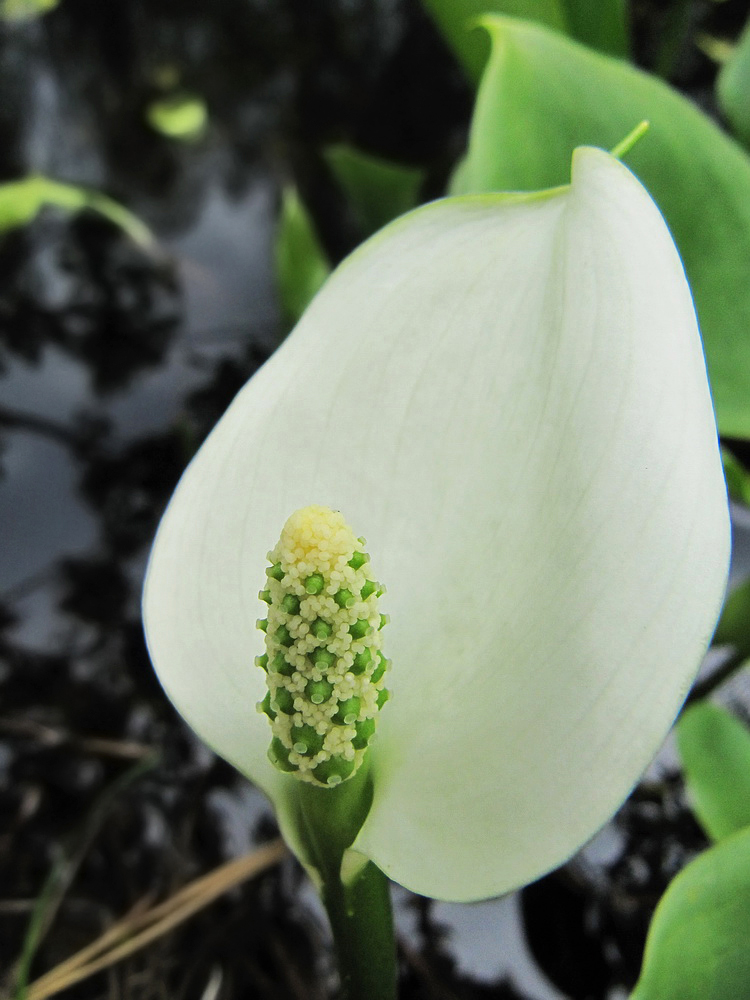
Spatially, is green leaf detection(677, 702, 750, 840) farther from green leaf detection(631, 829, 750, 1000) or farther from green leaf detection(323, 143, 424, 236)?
green leaf detection(323, 143, 424, 236)

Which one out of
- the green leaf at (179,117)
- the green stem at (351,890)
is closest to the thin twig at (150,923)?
the green stem at (351,890)

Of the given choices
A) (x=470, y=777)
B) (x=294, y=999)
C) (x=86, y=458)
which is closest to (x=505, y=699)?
(x=470, y=777)

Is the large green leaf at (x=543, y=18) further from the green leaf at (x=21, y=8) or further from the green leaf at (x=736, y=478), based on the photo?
the green leaf at (x=21, y=8)

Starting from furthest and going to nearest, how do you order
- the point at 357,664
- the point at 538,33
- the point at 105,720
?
the point at 105,720 → the point at 538,33 → the point at 357,664

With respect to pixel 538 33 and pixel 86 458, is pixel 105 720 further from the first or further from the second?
pixel 538 33

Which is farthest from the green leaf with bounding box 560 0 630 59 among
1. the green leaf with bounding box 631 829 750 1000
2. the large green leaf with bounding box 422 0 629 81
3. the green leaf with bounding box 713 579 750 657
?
the green leaf with bounding box 631 829 750 1000

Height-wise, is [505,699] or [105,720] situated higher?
[505,699]

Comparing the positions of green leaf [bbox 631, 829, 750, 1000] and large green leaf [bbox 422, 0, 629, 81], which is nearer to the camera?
green leaf [bbox 631, 829, 750, 1000]
